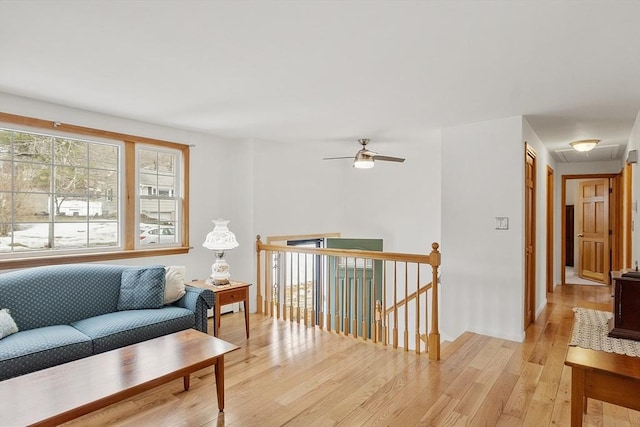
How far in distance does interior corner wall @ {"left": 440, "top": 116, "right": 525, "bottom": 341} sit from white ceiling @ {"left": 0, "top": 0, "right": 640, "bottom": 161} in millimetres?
343

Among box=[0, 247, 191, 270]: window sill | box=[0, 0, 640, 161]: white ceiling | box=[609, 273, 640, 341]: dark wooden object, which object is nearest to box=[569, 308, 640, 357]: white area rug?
box=[609, 273, 640, 341]: dark wooden object

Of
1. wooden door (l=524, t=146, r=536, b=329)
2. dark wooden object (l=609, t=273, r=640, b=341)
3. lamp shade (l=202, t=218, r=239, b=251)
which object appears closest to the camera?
dark wooden object (l=609, t=273, r=640, b=341)

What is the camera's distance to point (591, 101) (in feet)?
10.2

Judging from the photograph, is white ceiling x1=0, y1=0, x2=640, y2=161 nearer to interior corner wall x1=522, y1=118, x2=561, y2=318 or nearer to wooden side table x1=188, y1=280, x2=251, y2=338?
interior corner wall x1=522, y1=118, x2=561, y2=318

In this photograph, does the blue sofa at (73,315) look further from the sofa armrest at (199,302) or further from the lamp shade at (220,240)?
the lamp shade at (220,240)

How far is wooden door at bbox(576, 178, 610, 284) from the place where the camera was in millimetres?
6430

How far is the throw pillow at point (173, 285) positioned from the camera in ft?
11.0

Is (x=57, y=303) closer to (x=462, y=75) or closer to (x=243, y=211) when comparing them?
(x=243, y=211)

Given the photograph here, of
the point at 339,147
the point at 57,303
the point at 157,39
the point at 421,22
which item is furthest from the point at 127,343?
the point at 339,147

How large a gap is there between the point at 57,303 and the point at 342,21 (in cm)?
306

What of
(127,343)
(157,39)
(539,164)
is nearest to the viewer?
(157,39)

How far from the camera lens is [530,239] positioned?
4.10 m

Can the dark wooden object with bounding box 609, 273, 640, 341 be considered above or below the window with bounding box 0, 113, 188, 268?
below

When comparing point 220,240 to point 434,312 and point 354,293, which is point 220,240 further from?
point 434,312
